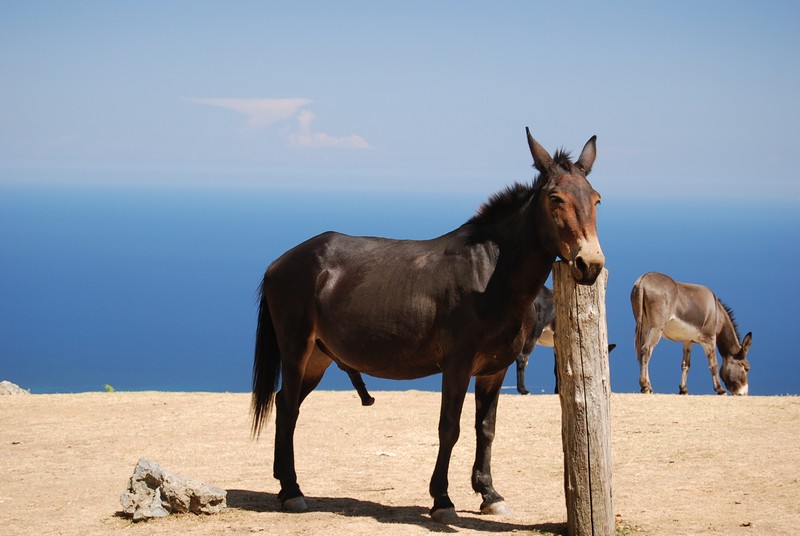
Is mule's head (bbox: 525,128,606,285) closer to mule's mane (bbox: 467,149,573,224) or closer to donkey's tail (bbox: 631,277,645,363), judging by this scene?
mule's mane (bbox: 467,149,573,224)

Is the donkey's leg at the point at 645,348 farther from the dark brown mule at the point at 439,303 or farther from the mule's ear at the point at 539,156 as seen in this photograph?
the mule's ear at the point at 539,156

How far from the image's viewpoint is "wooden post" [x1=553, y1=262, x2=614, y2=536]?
6.70 m

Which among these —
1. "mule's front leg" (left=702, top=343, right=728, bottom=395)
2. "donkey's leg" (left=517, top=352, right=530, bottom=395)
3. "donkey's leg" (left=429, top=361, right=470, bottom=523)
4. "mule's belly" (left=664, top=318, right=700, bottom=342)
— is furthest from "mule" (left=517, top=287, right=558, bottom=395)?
"donkey's leg" (left=429, top=361, right=470, bottom=523)

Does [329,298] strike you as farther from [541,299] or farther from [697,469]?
[541,299]

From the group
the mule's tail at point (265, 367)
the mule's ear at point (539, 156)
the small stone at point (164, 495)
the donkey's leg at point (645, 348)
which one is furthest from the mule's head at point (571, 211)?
the donkey's leg at point (645, 348)

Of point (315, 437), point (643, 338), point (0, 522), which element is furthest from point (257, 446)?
point (643, 338)

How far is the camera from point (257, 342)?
8844 millimetres

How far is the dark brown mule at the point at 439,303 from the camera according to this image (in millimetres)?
6922

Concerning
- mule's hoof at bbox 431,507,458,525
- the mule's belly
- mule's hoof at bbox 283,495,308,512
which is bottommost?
mule's hoof at bbox 283,495,308,512

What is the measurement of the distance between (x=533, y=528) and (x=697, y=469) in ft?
9.98

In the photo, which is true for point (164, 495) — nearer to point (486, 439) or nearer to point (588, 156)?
point (486, 439)

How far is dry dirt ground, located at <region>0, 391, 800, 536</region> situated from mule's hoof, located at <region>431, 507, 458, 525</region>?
0.15 metres

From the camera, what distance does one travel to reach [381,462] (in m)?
10.3

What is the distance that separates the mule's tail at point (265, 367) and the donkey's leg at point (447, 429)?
200 cm
